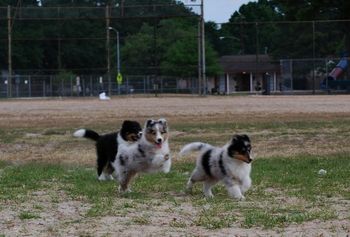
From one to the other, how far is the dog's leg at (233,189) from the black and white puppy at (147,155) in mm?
976

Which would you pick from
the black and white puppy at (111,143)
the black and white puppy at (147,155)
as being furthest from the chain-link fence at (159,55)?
the black and white puppy at (147,155)

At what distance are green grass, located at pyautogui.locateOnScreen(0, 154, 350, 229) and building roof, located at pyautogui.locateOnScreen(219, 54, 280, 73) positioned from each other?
Answer: 4948cm

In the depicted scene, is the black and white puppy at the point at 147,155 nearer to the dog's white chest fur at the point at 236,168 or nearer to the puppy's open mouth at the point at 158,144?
the puppy's open mouth at the point at 158,144

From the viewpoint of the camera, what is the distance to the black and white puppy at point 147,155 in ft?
32.9

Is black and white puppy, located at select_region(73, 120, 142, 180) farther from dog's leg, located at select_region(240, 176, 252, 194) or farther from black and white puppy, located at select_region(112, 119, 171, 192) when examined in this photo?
dog's leg, located at select_region(240, 176, 252, 194)

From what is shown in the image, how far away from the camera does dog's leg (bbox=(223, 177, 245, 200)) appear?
9391 millimetres

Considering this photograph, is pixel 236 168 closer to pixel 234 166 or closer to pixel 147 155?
pixel 234 166

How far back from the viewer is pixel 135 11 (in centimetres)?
6062

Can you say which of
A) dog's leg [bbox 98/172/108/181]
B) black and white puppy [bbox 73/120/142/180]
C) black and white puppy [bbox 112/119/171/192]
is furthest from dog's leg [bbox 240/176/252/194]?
dog's leg [bbox 98/172/108/181]

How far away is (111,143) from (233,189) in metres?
3.16

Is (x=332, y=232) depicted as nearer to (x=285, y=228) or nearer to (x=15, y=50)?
(x=285, y=228)

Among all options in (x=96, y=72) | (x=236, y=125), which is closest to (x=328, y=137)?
(x=236, y=125)

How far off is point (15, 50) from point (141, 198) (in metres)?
74.3

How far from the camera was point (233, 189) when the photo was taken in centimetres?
941
